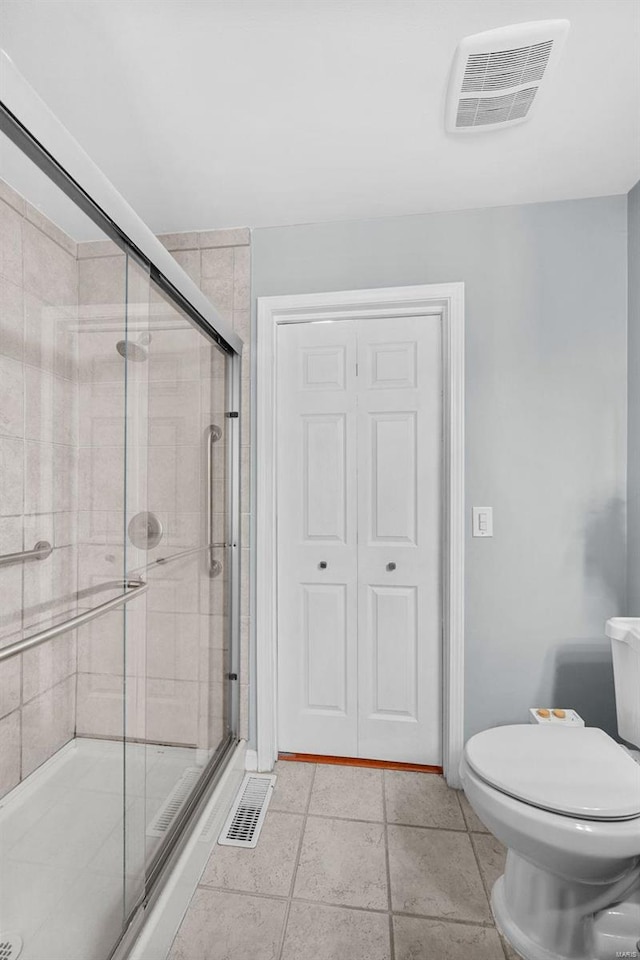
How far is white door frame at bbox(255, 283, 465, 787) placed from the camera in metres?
2.00

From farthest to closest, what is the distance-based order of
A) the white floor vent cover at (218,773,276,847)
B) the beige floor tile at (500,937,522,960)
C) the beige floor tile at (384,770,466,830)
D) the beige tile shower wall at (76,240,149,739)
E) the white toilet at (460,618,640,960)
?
the beige floor tile at (384,770,466,830), the white floor vent cover at (218,773,276,847), the beige floor tile at (500,937,522,960), the white toilet at (460,618,640,960), the beige tile shower wall at (76,240,149,739)

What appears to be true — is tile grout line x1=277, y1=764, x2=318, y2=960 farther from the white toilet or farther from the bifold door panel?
the white toilet

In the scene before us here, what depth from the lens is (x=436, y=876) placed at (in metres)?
1.55

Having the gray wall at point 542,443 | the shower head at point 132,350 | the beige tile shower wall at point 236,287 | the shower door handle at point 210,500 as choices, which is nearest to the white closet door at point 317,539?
the beige tile shower wall at point 236,287

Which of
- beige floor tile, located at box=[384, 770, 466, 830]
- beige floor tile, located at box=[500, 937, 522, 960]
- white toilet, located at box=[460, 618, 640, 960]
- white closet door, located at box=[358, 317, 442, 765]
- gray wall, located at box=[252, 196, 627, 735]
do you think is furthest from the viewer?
white closet door, located at box=[358, 317, 442, 765]

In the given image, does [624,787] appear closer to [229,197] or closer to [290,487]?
[290,487]

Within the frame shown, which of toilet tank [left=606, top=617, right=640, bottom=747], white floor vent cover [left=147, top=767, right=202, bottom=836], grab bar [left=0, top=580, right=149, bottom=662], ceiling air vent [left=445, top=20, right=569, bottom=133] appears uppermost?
ceiling air vent [left=445, top=20, right=569, bottom=133]

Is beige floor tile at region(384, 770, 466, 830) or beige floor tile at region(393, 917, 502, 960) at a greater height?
beige floor tile at region(384, 770, 466, 830)

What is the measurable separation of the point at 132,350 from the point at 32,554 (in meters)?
0.54

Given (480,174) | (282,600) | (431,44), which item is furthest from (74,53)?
(282,600)

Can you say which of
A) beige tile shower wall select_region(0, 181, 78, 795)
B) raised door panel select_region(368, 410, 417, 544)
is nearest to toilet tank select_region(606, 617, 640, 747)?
raised door panel select_region(368, 410, 417, 544)

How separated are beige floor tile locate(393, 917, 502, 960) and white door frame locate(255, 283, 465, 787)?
650mm

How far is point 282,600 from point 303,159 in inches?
66.9

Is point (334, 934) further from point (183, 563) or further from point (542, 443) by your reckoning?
point (542, 443)
